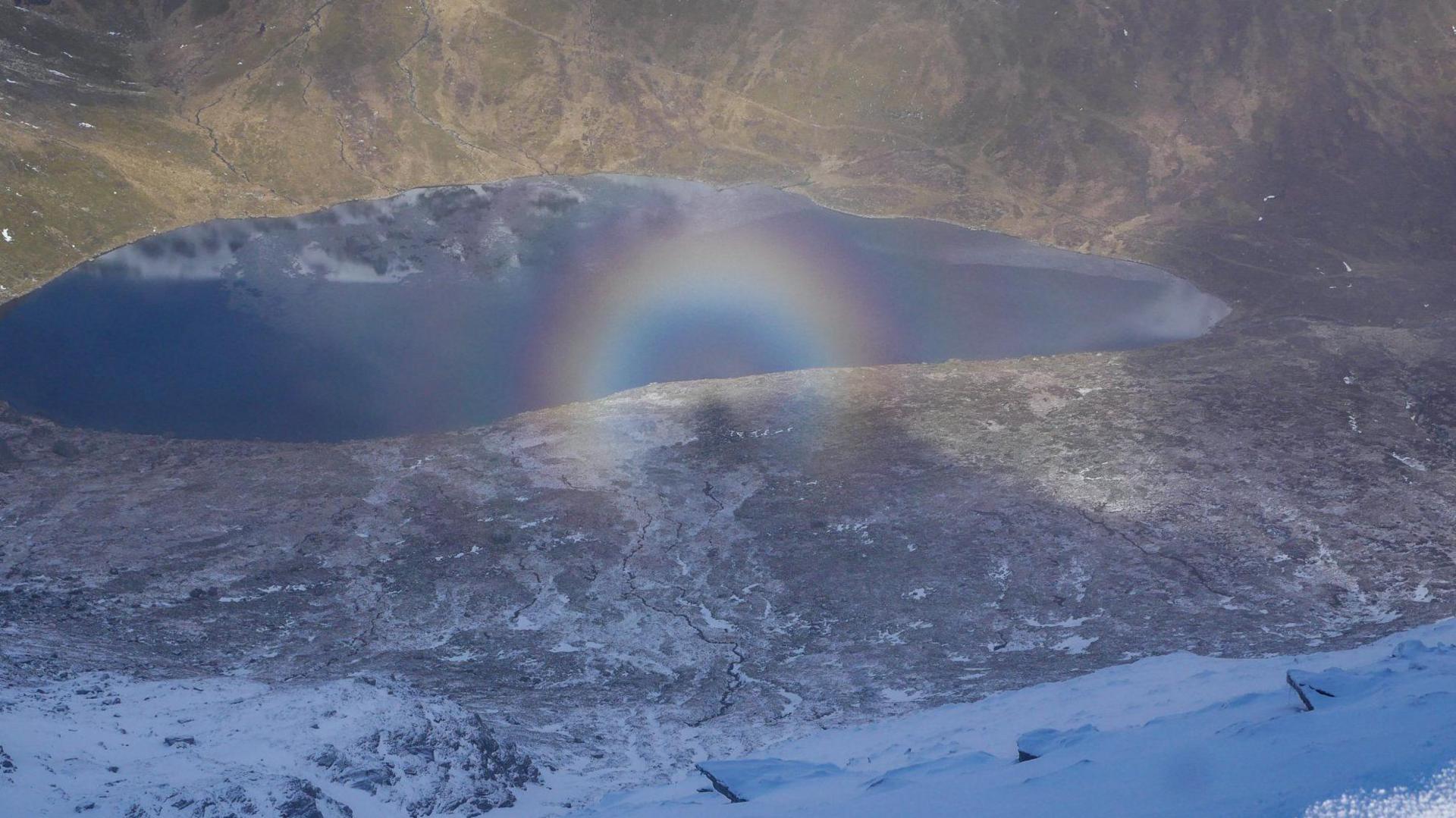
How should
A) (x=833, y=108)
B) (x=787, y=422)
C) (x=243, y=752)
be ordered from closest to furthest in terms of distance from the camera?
(x=243, y=752) → (x=787, y=422) → (x=833, y=108)

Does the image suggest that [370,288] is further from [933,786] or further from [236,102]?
[933,786]

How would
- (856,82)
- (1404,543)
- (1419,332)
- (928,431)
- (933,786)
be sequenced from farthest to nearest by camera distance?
1. (856,82)
2. (1419,332)
3. (928,431)
4. (1404,543)
5. (933,786)

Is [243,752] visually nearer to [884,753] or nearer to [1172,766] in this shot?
[884,753]

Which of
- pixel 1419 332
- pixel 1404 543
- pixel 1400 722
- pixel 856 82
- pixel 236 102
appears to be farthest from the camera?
pixel 856 82

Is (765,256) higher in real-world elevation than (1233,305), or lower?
higher

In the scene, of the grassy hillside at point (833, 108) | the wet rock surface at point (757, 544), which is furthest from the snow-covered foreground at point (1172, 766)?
the grassy hillside at point (833, 108)

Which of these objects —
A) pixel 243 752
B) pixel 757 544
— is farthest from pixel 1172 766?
pixel 757 544

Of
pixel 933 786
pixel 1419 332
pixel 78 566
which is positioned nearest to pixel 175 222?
pixel 78 566
